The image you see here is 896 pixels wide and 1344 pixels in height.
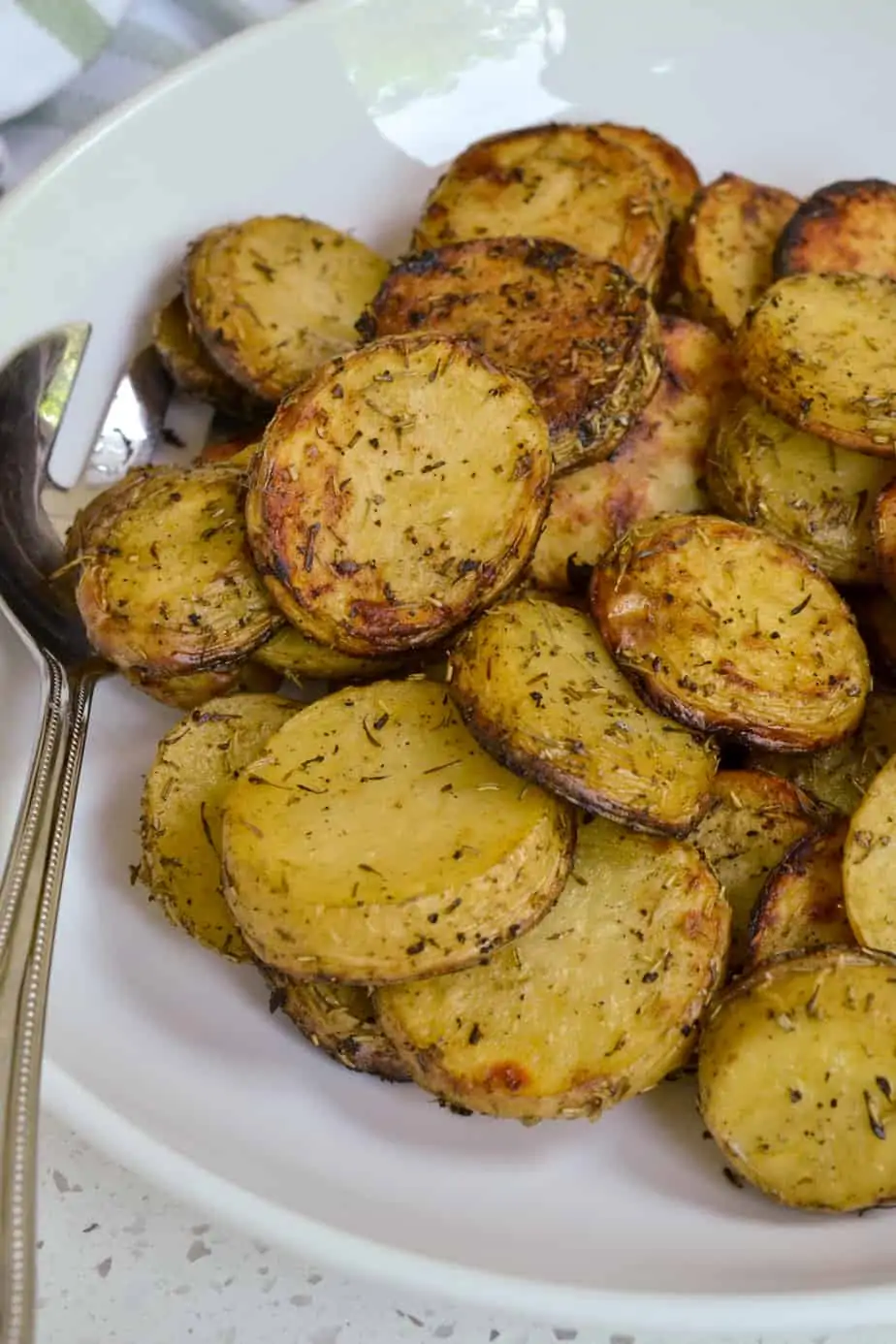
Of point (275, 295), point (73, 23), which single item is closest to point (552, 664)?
point (275, 295)

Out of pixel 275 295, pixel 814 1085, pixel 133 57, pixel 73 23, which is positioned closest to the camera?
pixel 814 1085

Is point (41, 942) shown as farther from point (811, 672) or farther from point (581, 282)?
point (581, 282)

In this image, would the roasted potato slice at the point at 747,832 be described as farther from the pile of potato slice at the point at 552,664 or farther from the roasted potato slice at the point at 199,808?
the roasted potato slice at the point at 199,808

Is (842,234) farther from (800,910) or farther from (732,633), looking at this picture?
(800,910)

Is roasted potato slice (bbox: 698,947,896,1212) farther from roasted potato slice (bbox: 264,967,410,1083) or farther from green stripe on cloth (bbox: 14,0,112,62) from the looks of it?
green stripe on cloth (bbox: 14,0,112,62)

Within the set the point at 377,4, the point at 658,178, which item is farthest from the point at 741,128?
the point at 377,4

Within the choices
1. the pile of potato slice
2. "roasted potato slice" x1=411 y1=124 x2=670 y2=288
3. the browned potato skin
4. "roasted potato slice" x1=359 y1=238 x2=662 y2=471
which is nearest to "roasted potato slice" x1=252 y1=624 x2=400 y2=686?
the pile of potato slice
